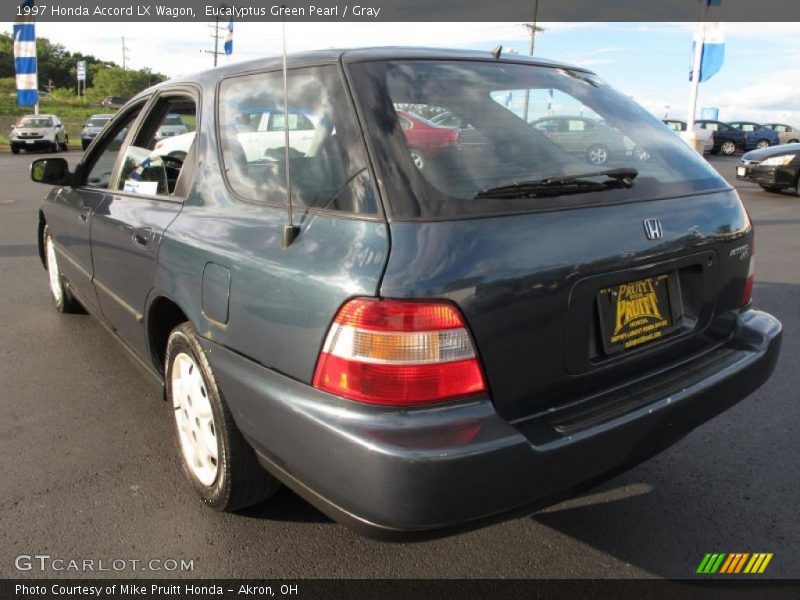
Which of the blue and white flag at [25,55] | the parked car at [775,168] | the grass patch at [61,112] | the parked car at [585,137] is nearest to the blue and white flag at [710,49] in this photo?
the parked car at [775,168]

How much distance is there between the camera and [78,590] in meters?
2.18

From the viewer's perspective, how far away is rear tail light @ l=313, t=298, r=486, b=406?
1.77 meters

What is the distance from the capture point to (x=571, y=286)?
1960mm

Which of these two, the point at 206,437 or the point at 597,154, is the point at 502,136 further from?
the point at 206,437

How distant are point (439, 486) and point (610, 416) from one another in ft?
2.11

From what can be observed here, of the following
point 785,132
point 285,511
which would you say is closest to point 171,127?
point 285,511

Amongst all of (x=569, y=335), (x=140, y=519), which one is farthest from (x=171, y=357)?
(x=569, y=335)

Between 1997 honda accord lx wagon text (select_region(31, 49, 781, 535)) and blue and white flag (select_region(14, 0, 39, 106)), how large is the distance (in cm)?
2780

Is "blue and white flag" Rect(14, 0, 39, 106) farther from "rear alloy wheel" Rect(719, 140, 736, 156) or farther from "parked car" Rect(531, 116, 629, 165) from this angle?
"rear alloy wheel" Rect(719, 140, 736, 156)

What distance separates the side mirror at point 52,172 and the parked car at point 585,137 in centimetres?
300

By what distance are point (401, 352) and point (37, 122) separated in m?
29.1

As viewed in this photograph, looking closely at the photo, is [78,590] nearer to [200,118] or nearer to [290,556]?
[290,556]

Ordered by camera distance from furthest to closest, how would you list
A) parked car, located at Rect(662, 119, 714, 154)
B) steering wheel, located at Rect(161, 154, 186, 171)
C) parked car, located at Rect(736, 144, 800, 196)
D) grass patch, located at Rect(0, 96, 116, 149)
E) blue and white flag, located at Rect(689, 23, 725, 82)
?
grass patch, located at Rect(0, 96, 116, 149), parked car, located at Rect(662, 119, 714, 154), blue and white flag, located at Rect(689, 23, 725, 82), parked car, located at Rect(736, 144, 800, 196), steering wheel, located at Rect(161, 154, 186, 171)

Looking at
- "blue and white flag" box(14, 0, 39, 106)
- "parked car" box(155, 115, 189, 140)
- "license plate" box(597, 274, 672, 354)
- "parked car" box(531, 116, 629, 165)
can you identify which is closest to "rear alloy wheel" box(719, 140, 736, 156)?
"blue and white flag" box(14, 0, 39, 106)
